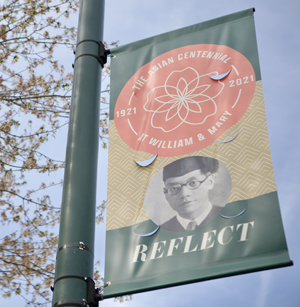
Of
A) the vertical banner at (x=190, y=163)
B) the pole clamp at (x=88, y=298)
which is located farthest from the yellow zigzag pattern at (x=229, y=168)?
the pole clamp at (x=88, y=298)

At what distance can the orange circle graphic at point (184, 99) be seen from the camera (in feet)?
13.0

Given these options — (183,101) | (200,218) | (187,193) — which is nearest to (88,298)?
(200,218)

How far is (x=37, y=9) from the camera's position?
31.0 ft

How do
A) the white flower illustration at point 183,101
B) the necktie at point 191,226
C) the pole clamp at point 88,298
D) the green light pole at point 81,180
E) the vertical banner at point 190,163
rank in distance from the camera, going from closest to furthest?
the pole clamp at point 88,298 → the green light pole at point 81,180 → the vertical banner at point 190,163 → the necktie at point 191,226 → the white flower illustration at point 183,101

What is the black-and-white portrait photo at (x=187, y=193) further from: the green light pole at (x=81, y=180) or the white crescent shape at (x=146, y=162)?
the green light pole at (x=81, y=180)

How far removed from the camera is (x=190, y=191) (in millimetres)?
3674

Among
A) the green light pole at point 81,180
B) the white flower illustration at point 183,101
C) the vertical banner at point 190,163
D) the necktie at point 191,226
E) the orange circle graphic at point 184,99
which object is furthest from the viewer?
the white flower illustration at point 183,101

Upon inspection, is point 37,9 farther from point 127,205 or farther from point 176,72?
point 127,205

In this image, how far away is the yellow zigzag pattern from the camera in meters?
3.55

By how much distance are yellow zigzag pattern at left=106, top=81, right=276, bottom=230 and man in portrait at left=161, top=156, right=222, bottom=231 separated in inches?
3.3

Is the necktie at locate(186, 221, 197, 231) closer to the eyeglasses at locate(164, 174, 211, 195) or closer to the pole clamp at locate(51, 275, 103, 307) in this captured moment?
the eyeglasses at locate(164, 174, 211, 195)

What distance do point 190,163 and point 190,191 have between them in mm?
270

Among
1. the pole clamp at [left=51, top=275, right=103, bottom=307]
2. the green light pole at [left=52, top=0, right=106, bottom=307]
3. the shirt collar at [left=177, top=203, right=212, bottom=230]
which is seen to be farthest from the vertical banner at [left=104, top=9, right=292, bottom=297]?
the green light pole at [left=52, top=0, right=106, bottom=307]

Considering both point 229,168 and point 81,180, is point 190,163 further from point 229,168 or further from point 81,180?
point 81,180
